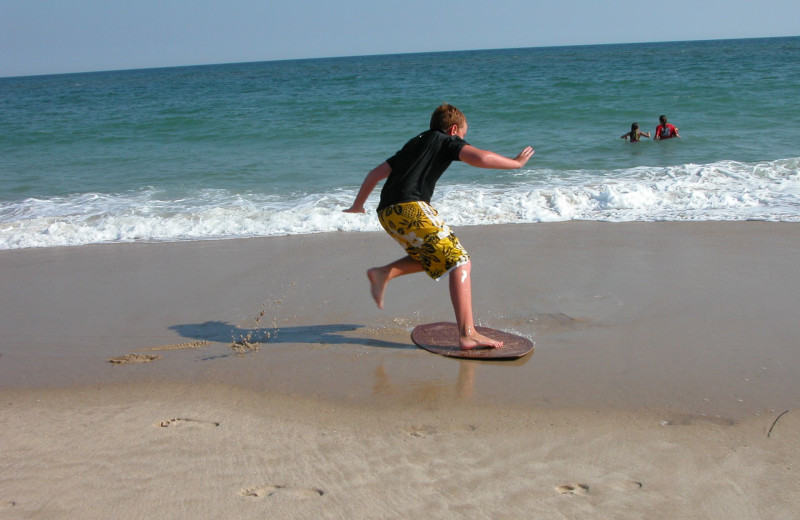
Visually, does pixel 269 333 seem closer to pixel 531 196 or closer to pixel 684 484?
pixel 684 484

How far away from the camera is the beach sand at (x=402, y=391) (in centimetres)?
271

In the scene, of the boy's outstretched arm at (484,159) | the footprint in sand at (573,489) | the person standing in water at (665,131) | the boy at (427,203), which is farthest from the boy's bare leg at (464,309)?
the person standing in water at (665,131)

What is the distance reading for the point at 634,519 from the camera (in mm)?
2506

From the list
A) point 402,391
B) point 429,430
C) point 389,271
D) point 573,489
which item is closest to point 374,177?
point 389,271

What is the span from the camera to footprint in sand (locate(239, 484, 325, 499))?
2711 mm

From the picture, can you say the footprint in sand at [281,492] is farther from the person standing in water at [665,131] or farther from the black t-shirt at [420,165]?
the person standing in water at [665,131]

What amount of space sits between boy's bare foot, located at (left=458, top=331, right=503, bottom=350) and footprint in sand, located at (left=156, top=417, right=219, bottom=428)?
1482 mm

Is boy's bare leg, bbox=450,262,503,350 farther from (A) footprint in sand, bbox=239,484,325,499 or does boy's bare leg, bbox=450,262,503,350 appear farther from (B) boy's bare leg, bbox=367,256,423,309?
(A) footprint in sand, bbox=239,484,325,499

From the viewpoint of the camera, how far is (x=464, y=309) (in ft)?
13.5

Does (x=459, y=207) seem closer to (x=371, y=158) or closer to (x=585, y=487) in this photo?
(x=371, y=158)

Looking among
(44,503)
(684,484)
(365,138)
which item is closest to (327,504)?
(44,503)

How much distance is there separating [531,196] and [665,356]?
4954 millimetres

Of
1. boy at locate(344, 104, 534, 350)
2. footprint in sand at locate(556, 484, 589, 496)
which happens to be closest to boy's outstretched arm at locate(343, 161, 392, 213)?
boy at locate(344, 104, 534, 350)

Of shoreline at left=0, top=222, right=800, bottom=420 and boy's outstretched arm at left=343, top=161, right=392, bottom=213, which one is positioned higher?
boy's outstretched arm at left=343, top=161, right=392, bottom=213
